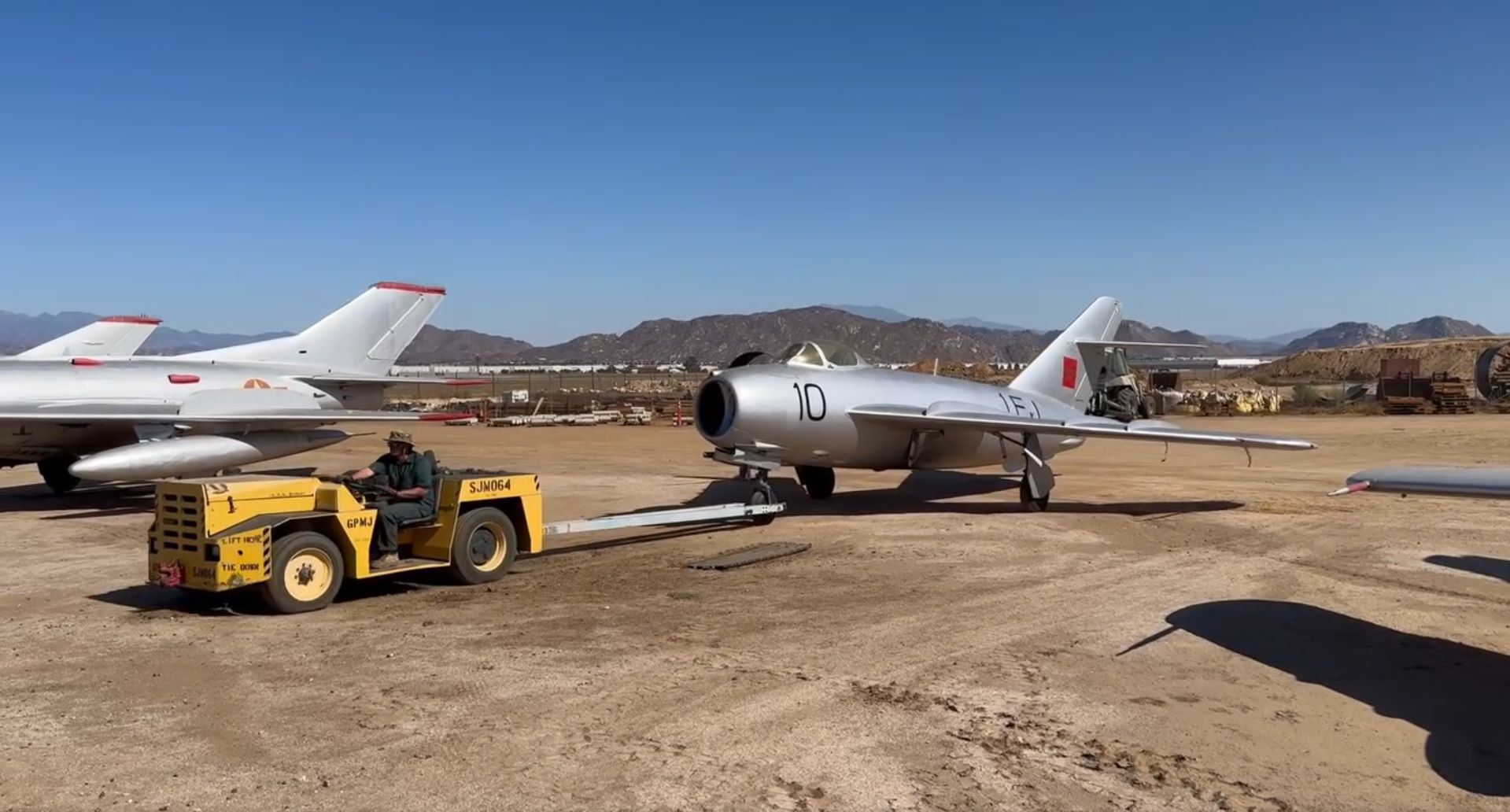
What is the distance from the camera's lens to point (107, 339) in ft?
85.4

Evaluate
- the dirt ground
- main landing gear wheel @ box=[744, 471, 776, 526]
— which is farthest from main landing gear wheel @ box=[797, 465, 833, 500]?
the dirt ground

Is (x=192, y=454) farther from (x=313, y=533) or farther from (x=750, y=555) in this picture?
(x=750, y=555)

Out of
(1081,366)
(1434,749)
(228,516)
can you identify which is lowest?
(1434,749)

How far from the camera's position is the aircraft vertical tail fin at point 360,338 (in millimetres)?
22094

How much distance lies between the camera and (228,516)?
8.96 m

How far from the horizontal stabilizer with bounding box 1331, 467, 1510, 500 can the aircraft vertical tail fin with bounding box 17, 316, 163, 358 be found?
2732 cm

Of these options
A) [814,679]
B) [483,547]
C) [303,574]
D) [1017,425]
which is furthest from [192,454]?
[814,679]

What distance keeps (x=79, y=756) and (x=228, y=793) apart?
1.24m

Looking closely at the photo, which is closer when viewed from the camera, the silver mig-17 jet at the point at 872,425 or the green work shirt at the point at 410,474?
the green work shirt at the point at 410,474

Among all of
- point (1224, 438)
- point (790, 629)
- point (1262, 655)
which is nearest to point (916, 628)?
point (790, 629)

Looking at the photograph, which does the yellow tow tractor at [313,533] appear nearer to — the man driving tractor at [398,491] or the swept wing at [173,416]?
the man driving tractor at [398,491]

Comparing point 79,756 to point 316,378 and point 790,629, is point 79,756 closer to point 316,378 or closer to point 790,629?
point 790,629

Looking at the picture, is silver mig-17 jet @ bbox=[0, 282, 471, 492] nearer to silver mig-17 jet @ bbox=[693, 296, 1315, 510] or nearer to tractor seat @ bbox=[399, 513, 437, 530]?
silver mig-17 jet @ bbox=[693, 296, 1315, 510]

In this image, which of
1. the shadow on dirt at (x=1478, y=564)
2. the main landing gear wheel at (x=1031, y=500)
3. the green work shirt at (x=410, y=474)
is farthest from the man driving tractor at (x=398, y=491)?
the shadow on dirt at (x=1478, y=564)
